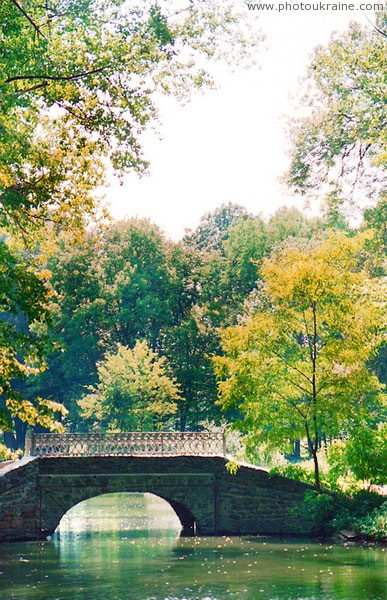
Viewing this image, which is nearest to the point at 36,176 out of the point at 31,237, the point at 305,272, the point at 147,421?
the point at 31,237

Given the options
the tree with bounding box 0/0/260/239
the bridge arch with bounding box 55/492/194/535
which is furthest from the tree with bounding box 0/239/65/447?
the bridge arch with bounding box 55/492/194/535

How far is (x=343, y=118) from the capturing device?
3331 centimetres

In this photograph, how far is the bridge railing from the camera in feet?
104

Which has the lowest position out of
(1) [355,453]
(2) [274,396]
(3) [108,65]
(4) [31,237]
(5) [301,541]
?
(5) [301,541]

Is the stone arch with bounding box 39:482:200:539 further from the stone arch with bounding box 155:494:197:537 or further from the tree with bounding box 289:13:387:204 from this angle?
the tree with bounding box 289:13:387:204

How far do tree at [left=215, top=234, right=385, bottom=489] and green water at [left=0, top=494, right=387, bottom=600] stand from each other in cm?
389

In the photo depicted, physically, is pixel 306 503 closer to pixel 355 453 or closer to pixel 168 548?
pixel 355 453

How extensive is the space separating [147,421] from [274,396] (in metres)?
Answer: 14.2

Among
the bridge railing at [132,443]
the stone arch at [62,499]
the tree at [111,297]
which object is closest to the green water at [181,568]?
the stone arch at [62,499]

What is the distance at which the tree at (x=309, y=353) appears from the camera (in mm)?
29359

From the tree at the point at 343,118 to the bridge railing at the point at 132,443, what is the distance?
1013 centimetres

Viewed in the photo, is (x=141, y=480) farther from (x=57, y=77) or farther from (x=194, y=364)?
(x=194, y=364)

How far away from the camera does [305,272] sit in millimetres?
29328

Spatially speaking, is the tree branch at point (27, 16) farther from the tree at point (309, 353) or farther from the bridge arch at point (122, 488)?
the bridge arch at point (122, 488)
